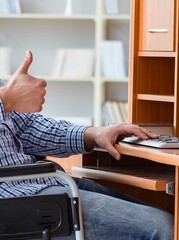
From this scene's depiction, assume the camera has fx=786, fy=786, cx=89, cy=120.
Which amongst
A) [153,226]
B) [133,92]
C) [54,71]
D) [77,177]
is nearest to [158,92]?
[133,92]

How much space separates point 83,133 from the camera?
8.32 feet

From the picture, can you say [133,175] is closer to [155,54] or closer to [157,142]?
[157,142]

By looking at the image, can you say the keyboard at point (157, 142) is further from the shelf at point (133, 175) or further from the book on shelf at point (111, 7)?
the book on shelf at point (111, 7)

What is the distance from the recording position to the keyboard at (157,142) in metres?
2.30

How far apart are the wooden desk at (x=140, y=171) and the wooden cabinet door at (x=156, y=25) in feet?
1.64

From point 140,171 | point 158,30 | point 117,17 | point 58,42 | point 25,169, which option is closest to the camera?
point 25,169

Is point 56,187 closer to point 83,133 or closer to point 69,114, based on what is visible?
point 83,133

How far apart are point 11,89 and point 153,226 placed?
0.59m

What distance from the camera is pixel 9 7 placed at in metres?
5.56

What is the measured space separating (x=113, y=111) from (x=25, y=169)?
11.5 feet

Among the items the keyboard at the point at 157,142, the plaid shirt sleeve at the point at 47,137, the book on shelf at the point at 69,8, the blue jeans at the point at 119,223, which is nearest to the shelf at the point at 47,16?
the book on shelf at the point at 69,8

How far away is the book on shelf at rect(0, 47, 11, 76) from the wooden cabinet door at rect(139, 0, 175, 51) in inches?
103

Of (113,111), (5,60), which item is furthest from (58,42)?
(113,111)

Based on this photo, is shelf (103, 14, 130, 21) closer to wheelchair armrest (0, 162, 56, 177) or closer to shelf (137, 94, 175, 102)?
shelf (137, 94, 175, 102)
